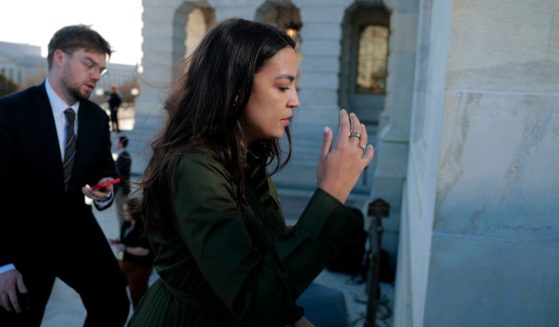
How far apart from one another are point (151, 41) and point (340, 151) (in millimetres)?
16797

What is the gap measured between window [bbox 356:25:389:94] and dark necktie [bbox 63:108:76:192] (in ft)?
57.9

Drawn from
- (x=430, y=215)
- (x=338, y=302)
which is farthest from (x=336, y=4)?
(x=430, y=215)

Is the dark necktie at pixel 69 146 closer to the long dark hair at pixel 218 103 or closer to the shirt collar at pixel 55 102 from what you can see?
the shirt collar at pixel 55 102

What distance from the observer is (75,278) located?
116 inches

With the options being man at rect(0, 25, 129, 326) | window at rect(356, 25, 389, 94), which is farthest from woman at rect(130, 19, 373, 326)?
window at rect(356, 25, 389, 94)

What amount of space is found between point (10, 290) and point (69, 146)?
36.6 inches

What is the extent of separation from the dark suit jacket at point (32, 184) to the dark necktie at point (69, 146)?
0.10 feet

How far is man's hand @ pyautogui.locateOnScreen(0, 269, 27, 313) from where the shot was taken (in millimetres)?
2461

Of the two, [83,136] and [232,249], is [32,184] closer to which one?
[83,136]

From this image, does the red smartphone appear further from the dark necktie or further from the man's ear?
the man's ear

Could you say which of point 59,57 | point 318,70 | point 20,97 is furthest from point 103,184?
point 318,70

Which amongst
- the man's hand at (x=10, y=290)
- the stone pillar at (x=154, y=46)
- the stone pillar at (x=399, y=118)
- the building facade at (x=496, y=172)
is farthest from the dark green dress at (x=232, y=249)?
the stone pillar at (x=154, y=46)

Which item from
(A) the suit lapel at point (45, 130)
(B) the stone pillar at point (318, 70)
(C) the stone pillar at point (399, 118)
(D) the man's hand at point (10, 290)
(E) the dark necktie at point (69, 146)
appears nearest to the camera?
(D) the man's hand at point (10, 290)

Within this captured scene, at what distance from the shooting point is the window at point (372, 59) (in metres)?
19.7
